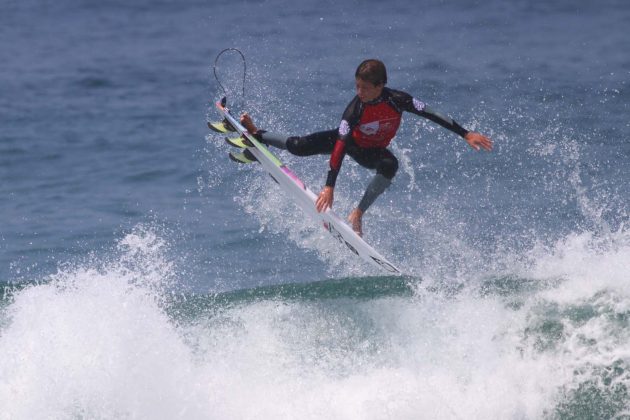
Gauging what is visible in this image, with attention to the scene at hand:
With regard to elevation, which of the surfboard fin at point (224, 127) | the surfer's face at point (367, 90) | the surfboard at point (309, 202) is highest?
the surfer's face at point (367, 90)

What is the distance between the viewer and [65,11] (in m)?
24.7

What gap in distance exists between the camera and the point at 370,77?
6.97 metres

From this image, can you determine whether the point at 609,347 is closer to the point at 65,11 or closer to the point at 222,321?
the point at 222,321

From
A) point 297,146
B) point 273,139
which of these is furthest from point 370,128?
point 273,139

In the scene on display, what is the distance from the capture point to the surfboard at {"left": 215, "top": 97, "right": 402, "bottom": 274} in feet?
25.0

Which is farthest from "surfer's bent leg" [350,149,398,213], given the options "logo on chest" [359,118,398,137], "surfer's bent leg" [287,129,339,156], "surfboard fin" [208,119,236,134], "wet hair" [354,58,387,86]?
"surfboard fin" [208,119,236,134]

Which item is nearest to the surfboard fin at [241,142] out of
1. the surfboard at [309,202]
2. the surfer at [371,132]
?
the surfboard at [309,202]

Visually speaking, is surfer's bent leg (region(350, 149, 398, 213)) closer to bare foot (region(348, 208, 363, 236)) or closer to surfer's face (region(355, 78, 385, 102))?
bare foot (region(348, 208, 363, 236))

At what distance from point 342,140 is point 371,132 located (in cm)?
38

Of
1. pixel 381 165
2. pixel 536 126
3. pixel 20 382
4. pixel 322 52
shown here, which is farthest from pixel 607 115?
pixel 20 382

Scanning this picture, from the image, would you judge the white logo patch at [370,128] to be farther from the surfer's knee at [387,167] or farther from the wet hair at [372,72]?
the wet hair at [372,72]

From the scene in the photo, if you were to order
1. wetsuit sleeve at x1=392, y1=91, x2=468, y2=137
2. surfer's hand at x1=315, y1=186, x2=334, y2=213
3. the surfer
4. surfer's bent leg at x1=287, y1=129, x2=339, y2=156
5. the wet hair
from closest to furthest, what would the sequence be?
the wet hair
the surfer
surfer's hand at x1=315, y1=186, x2=334, y2=213
wetsuit sleeve at x1=392, y1=91, x2=468, y2=137
surfer's bent leg at x1=287, y1=129, x2=339, y2=156

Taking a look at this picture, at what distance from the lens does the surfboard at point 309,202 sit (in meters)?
7.62

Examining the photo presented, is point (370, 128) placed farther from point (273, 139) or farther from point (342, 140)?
point (273, 139)
